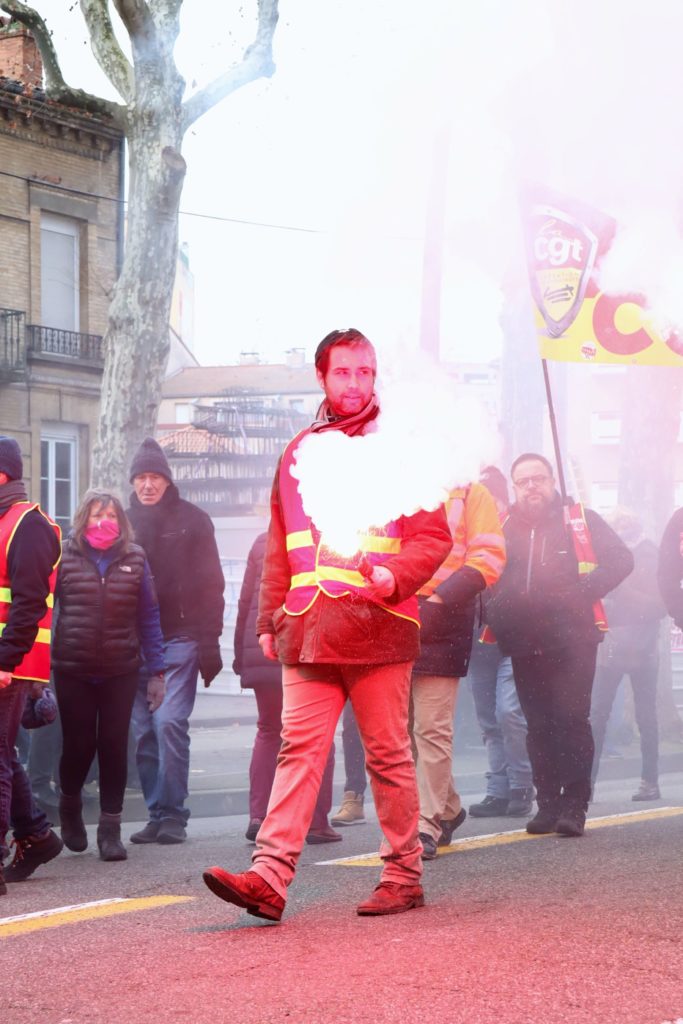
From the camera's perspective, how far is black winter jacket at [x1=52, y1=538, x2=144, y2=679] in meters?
7.99

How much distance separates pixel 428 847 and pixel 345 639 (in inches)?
79.3

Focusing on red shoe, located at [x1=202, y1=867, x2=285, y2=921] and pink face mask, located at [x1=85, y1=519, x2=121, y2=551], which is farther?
pink face mask, located at [x1=85, y1=519, x2=121, y2=551]

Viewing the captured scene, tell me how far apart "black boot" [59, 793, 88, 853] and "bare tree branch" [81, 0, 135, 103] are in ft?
32.8

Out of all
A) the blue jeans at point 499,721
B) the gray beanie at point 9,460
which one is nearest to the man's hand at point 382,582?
the gray beanie at point 9,460

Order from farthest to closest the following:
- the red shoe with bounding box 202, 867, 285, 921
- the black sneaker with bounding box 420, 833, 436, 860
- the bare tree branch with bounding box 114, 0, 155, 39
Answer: the bare tree branch with bounding box 114, 0, 155, 39
the black sneaker with bounding box 420, 833, 436, 860
the red shoe with bounding box 202, 867, 285, 921

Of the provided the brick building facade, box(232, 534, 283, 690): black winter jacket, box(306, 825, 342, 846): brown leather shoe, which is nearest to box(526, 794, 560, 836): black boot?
box(306, 825, 342, 846): brown leather shoe

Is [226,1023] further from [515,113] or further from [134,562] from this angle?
[515,113]

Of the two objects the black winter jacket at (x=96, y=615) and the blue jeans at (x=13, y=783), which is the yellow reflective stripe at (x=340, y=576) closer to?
the blue jeans at (x=13, y=783)

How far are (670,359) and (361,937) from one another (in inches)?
135

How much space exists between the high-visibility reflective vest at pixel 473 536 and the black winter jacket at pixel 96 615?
57.5 inches

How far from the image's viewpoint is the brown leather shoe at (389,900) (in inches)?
225

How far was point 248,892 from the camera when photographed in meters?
5.46

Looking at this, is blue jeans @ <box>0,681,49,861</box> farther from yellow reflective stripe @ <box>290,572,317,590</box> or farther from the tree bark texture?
the tree bark texture

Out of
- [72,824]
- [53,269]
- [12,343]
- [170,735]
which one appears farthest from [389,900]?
[53,269]
